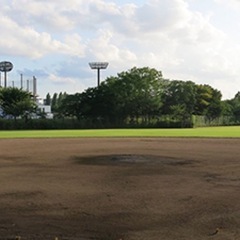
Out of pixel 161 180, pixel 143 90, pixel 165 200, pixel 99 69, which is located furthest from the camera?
pixel 99 69

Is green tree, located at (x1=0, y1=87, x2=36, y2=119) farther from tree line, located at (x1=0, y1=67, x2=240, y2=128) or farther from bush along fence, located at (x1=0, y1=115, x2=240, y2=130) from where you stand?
bush along fence, located at (x1=0, y1=115, x2=240, y2=130)

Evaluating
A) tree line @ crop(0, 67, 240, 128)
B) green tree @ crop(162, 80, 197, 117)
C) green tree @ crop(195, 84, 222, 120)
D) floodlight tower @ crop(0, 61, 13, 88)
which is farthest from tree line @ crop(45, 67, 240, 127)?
floodlight tower @ crop(0, 61, 13, 88)

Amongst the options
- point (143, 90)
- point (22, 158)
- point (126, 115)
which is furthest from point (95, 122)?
point (22, 158)

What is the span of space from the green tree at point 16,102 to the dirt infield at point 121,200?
2653 inches

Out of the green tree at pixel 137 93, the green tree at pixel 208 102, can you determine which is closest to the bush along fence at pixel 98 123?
the green tree at pixel 137 93

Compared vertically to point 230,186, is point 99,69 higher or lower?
higher

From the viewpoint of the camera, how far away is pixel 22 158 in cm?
2281

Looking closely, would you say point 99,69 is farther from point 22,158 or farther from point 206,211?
point 206,211

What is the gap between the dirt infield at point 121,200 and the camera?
27.5 feet

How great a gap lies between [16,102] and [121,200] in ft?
262

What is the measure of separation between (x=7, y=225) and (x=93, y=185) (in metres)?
5.29

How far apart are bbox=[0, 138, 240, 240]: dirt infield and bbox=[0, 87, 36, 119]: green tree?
67.4m

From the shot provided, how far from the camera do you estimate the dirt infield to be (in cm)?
838

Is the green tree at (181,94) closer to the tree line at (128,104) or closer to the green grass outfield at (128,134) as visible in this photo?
the tree line at (128,104)
